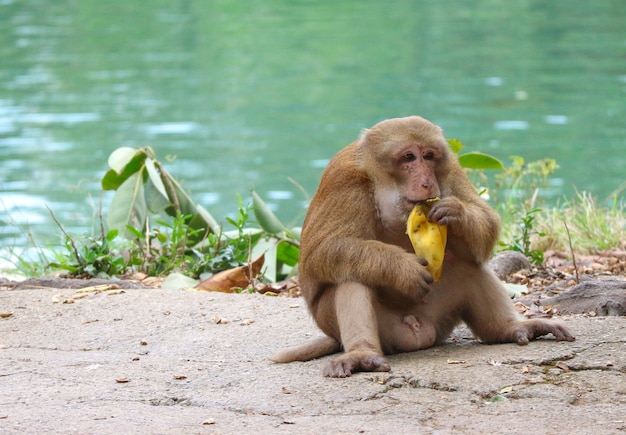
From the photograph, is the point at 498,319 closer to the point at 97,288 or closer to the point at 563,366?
the point at 563,366

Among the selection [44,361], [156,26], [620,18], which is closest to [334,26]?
[156,26]

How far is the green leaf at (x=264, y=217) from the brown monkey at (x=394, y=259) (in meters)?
3.11

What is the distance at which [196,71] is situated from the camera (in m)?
26.6

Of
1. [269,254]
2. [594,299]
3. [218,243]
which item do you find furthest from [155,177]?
[594,299]

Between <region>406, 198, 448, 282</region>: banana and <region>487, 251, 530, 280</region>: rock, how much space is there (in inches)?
97.9

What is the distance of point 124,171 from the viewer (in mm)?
9117

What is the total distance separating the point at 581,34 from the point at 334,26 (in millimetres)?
7294

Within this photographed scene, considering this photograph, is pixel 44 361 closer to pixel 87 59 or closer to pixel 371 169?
pixel 371 169

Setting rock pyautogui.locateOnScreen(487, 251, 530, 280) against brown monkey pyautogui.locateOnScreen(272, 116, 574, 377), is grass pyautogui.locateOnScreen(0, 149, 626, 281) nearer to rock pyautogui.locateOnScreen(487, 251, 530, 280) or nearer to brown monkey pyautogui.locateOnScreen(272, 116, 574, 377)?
rock pyautogui.locateOnScreen(487, 251, 530, 280)

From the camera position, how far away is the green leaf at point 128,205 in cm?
882

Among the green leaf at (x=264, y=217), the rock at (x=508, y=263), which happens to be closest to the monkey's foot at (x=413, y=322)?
the rock at (x=508, y=263)

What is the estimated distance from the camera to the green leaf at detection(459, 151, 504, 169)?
8438 millimetres

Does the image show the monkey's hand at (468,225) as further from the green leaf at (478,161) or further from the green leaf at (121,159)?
the green leaf at (121,159)

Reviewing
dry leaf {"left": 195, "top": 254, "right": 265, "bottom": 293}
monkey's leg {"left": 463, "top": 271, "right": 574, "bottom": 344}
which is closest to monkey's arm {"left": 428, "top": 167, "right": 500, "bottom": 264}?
monkey's leg {"left": 463, "top": 271, "right": 574, "bottom": 344}
